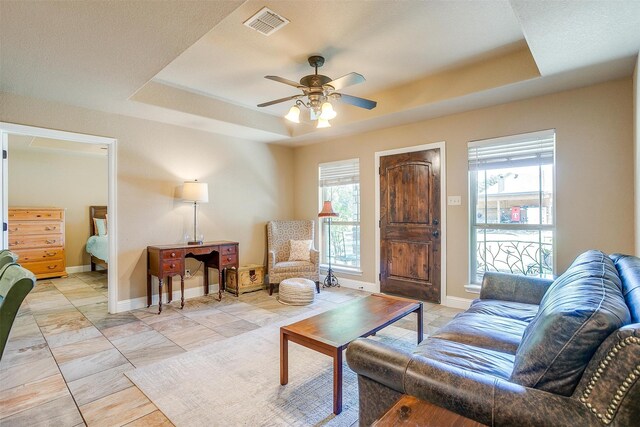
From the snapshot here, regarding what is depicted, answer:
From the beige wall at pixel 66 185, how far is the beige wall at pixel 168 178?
3.47 meters

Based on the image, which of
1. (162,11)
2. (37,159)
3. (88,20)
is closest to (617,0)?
(162,11)

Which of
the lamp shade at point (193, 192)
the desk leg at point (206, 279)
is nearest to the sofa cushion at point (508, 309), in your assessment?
the lamp shade at point (193, 192)

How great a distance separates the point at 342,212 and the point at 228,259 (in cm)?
199

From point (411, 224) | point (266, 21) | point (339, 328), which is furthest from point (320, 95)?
point (411, 224)

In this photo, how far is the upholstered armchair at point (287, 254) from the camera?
467 centimetres

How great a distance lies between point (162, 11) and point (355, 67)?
1.94 meters

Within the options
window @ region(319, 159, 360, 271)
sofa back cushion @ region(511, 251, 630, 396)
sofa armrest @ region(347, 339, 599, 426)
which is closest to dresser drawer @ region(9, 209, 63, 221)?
window @ region(319, 159, 360, 271)

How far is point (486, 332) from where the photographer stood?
197 cm

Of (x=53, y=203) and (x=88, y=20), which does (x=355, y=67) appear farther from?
(x=53, y=203)

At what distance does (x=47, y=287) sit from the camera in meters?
5.25

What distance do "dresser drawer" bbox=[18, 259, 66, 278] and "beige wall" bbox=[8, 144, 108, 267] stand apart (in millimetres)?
498

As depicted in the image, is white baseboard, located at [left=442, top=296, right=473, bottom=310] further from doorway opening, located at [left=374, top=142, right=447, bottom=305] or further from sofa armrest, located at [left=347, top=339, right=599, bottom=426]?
sofa armrest, located at [left=347, top=339, right=599, bottom=426]

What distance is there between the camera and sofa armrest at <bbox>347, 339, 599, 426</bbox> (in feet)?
3.24

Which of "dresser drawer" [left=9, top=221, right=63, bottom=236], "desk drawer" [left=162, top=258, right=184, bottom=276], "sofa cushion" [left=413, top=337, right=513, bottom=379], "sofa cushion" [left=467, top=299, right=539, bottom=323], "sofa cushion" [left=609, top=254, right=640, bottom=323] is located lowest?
"sofa cushion" [left=413, top=337, right=513, bottom=379]
